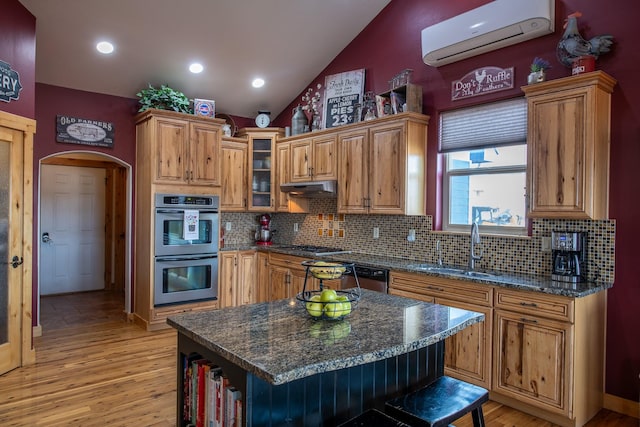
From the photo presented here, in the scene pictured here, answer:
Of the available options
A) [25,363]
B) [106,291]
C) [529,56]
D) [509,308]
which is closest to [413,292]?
[509,308]

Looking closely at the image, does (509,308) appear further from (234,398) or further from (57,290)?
(57,290)

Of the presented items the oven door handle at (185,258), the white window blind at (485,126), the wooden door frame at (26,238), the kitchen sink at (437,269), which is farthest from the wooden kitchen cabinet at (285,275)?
the wooden door frame at (26,238)

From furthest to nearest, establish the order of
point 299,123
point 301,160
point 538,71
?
point 299,123
point 301,160
point 538,71

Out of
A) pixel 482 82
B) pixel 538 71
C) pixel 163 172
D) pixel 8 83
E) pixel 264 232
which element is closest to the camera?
pixel 538 71

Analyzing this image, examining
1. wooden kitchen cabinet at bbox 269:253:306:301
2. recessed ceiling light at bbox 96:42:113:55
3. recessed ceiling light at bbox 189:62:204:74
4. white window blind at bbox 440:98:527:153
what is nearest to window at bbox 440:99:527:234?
white window blind at bbox 440:98:527:153

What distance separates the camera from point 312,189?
15.8 ft

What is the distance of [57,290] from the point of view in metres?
6.63

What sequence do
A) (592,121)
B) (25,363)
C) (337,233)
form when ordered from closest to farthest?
(592,121), (25,363), (337,233)

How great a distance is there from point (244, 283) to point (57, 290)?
3.29m

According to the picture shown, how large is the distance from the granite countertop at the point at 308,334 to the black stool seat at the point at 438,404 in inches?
11.1

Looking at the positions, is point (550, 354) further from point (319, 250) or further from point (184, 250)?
point (184, 250)

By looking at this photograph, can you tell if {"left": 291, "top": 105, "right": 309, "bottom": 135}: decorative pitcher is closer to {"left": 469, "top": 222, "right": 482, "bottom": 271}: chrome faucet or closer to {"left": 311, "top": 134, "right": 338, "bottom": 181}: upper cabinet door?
{"left": 311, "top": 134, "right": 338, "bottom": 181}: upper cabinet door

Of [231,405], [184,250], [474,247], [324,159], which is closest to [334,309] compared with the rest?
[231,405]

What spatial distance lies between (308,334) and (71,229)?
6.32 meters
